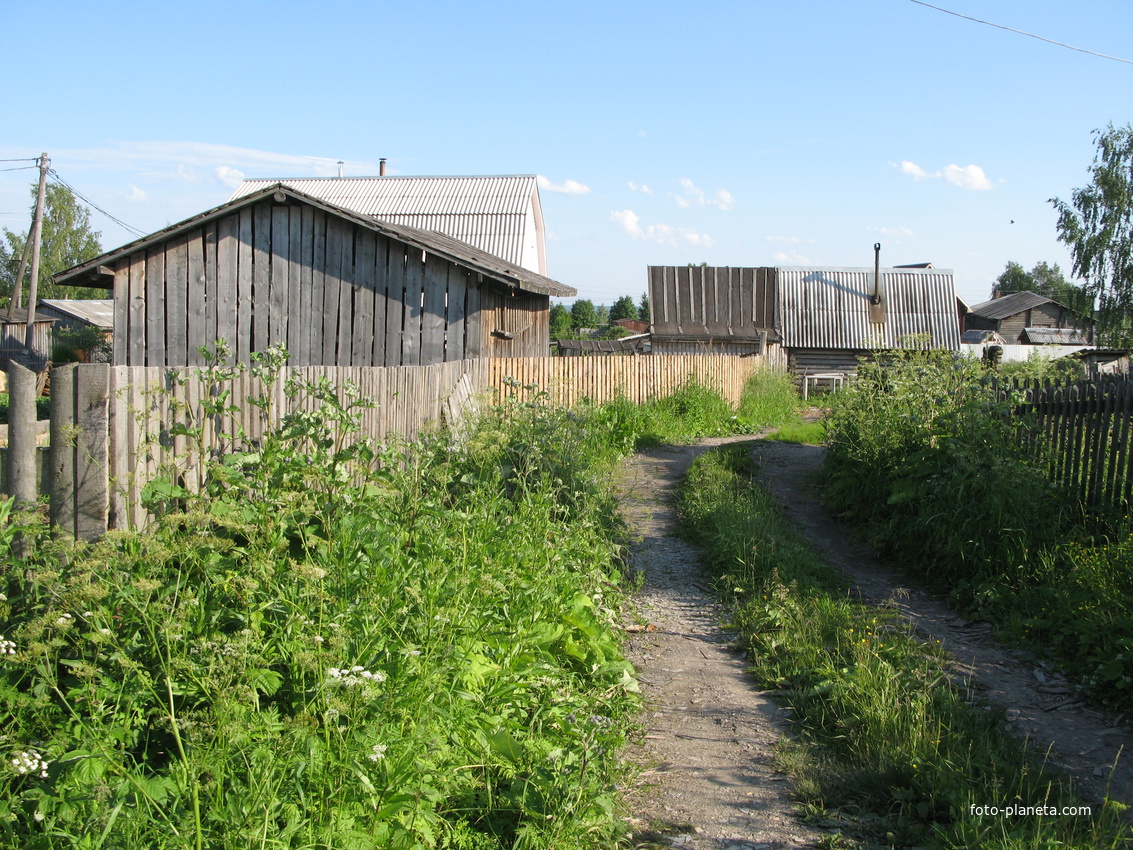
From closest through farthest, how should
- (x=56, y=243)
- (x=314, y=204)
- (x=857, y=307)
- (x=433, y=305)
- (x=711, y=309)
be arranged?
(x=314, y=204), (x=433, y=305), (x=711, y=309), (x=857, y=307), (x=56, y=243)

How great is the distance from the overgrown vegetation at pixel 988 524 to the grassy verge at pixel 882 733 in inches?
37.9

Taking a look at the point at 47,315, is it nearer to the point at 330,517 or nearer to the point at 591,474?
the point at 591,474

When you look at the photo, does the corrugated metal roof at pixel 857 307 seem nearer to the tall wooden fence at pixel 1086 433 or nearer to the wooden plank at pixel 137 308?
the tall wooden fence at pixel 1086 433

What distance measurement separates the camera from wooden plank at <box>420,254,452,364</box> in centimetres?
1224

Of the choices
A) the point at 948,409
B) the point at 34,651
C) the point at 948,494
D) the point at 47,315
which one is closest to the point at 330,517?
the point at 34,651

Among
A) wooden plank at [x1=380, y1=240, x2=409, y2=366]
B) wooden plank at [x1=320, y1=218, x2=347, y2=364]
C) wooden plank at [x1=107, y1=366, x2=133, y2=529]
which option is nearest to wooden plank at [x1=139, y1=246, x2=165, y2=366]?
wooden plank at [x1=320, y1=218, x2=347, y2=364]

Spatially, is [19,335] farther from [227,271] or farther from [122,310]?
[227,271]

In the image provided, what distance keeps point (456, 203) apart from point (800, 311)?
42.2 feet

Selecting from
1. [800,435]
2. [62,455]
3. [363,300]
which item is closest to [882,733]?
[62,455]

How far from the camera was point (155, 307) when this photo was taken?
12031mm

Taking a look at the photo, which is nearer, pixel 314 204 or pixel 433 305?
pixel 314 204

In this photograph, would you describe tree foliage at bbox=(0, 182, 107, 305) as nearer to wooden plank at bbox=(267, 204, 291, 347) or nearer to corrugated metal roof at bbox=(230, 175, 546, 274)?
corrugated metal roof at bbox=(230, 175, 546, 274)

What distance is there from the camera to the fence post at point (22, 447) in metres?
3.69

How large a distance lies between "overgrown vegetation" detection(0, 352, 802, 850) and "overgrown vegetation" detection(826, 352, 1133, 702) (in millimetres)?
3284
